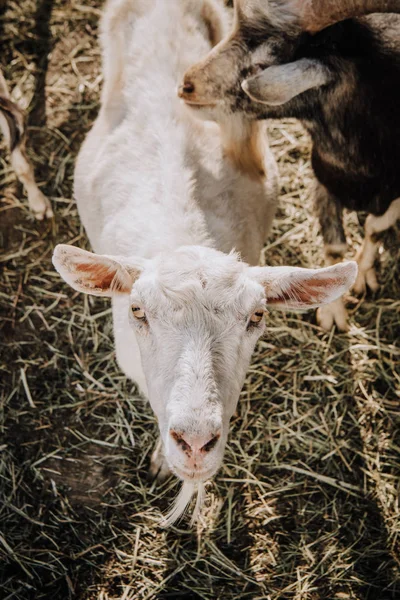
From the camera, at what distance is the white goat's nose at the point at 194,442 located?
2.05 m

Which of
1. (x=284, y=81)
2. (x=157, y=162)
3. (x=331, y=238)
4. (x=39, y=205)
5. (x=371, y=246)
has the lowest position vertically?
(x=371, y=246)

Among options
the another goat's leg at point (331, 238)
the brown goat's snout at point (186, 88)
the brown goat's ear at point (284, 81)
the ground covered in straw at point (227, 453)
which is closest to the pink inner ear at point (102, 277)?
the brown goat's ear at point (284, 81)

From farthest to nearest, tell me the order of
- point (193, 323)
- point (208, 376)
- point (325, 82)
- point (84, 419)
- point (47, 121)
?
point (47, 121) < point (84, 419) < point (325, 82) < point (193, 323) < point (208, 376)

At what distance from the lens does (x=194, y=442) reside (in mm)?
2049

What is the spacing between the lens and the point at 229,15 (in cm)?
443

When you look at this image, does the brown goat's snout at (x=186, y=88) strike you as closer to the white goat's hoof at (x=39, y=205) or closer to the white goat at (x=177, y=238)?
the white goat at (x=177, y=238)

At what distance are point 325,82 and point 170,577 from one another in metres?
3.04

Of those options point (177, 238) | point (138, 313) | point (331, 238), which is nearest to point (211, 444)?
point (138, 313)

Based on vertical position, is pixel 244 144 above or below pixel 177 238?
above

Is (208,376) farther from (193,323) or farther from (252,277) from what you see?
(252,277)

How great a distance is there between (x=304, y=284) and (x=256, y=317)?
0.28 meters

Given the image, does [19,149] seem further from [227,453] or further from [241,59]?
[227,453]

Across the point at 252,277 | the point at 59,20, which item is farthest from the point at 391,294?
the point at 59,20

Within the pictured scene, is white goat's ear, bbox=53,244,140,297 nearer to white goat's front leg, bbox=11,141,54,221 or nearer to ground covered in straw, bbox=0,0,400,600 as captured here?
ground covered in straw, bbox=0,0,400,600
